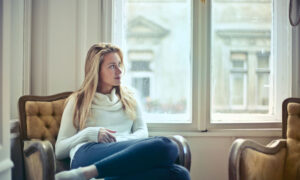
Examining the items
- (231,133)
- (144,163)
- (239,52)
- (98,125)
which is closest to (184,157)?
(144,163)

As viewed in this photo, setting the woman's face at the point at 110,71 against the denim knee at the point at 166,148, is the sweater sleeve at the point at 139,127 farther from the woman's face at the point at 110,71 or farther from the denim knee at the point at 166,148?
the denim knee at the point at 166,148

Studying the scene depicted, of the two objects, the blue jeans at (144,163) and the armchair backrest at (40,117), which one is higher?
the armchair backrest at (40,117)

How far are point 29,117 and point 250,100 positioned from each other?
71.5 inches

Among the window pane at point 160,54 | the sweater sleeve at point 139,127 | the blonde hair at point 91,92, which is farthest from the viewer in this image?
the window pane at point 160,54

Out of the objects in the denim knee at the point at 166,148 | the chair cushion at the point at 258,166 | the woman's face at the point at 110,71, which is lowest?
the chair cushion at the point at 258,166

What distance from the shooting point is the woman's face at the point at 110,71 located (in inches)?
85.1

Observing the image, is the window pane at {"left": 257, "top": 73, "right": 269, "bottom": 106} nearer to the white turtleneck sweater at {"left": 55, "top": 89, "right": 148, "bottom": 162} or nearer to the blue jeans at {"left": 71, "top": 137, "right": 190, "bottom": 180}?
the white turtleneck sweater at {"left": 55, "top": 89, "right": 148, "bottom": 162}

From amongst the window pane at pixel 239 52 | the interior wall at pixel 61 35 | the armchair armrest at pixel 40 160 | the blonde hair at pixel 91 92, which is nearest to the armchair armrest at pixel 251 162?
the blonde hair at pixel 91 92

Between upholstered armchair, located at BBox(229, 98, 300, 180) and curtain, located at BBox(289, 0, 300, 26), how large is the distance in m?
0.73

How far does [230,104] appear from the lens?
280 cm

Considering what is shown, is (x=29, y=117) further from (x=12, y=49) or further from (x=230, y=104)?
(x=230, y=104)

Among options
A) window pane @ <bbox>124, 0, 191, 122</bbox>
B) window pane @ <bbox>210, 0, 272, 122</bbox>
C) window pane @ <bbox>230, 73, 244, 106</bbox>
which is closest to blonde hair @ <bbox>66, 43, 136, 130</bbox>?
window pane @ <bbox>124, 0, 191, 122</bbox>

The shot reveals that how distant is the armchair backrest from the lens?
7.12ft

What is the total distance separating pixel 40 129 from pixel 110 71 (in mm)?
615
